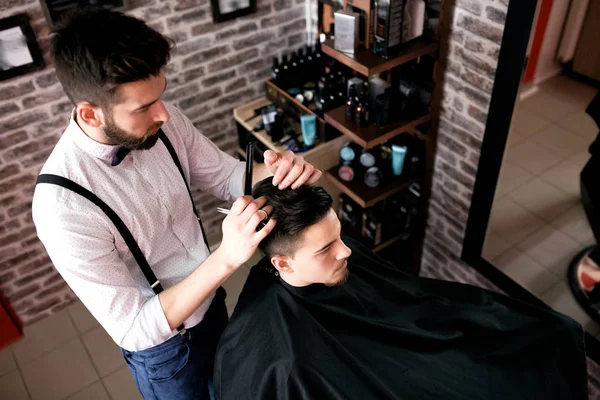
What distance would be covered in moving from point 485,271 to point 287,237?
1585mm

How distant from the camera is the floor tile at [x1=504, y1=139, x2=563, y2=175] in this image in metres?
3.94

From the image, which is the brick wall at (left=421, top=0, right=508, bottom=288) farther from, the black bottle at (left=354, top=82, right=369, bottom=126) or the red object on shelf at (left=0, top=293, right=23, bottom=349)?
the red object on shelf at (left=0, top=293, right=23, bottom=349)

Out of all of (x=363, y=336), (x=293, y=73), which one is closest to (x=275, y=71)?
(x=293, y=73)

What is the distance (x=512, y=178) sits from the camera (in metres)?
3.86

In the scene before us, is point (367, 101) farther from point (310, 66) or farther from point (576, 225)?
point (576, 225)

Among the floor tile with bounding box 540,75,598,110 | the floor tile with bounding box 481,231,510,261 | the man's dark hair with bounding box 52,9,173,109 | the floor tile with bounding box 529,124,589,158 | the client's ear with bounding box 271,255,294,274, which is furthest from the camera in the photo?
the floor tile with bounding box 540,75,598,110

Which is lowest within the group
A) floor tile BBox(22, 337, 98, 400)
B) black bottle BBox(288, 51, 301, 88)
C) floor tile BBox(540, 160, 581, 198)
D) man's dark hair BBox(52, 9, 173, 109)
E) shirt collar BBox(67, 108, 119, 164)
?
floor tile BBox(22, 337, 98, 400)

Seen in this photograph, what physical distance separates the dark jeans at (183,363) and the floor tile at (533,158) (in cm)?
274

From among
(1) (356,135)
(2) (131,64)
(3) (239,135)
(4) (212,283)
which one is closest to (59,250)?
(4) (212,283)

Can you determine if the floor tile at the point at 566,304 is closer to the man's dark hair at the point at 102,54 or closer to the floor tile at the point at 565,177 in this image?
the floor tile at the point at 565,177

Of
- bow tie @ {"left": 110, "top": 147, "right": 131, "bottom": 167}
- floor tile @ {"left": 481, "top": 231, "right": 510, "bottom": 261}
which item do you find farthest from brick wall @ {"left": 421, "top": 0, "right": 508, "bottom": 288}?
bow tie @ {"left": 110, "top": 147, "right": 131, "bottom": 167}

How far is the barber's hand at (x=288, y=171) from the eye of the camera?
1.68m

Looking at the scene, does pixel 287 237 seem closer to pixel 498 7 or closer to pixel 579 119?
pixel 498 7

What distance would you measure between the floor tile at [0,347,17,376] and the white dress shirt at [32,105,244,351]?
193 cm
